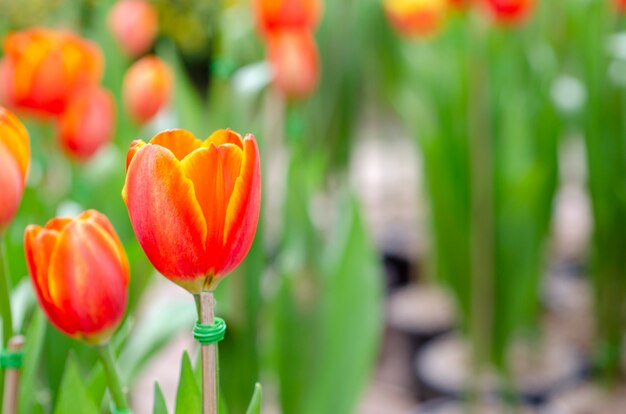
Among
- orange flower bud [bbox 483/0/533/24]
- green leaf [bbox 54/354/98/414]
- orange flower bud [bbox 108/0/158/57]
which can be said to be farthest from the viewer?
orange flower bud [bbox 108/0/158/57]

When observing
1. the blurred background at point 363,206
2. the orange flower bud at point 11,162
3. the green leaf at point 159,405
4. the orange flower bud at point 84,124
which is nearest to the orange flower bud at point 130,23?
the blurred background at point 363,206

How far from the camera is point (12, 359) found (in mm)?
461

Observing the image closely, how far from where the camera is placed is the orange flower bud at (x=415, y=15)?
1.60 meters

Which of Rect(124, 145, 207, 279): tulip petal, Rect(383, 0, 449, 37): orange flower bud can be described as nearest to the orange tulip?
Rect(124, 145, 207, 279): tulip petal

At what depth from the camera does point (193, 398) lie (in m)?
0.42

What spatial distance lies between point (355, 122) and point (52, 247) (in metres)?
1.25

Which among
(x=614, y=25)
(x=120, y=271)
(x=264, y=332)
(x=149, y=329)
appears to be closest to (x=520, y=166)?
(x=614, y=25)

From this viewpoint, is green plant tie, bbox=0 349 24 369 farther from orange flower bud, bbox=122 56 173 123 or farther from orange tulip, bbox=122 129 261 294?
orange flower bud, bbox=122 56 173 123

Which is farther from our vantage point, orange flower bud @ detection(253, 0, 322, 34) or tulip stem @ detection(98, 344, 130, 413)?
orange flower bud @ detection(253, 0, 322, 34)

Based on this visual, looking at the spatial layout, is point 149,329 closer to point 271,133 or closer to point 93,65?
point 93,65

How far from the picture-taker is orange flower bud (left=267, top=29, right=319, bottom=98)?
99 cm

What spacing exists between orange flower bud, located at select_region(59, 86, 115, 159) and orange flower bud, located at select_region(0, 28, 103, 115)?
0.01 meters

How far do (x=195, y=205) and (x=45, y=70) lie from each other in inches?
18.9

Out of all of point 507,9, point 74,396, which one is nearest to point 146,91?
point 507,9
